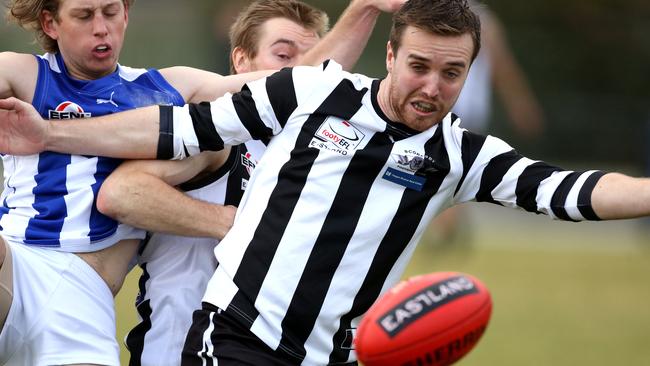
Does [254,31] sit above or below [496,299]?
above

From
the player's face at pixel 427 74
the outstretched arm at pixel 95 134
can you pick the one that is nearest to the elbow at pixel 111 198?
the outstretched arm at pixel 95 134

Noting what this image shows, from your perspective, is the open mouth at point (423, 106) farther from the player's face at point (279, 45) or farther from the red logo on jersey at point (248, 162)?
the player's face at point (279, 45)

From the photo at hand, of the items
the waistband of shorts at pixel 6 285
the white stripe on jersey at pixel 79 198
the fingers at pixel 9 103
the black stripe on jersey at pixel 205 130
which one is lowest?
the waistband of shorts at pixel 6 285

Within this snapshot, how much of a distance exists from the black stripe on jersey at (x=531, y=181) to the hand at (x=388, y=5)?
92cm

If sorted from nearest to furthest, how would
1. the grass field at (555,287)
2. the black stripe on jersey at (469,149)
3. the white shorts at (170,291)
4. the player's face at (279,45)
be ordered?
the black stripe on jersey at (469,149) → the white shorts at (170,291) → the player's face at (279,45) → the grass field at (555,287)

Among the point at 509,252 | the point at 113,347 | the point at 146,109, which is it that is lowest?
the point at 509,252

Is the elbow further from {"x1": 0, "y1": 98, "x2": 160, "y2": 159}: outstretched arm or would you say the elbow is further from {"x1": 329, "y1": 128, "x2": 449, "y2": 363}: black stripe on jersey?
{"x1": 329, "y1": 128, "x2": 449, "y2": 363}: black stripe on jersey

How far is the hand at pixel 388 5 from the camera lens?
5.48 meters

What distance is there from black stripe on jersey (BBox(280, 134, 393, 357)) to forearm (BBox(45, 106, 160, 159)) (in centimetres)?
73

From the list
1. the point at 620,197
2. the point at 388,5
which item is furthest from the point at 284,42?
the point at 620,197

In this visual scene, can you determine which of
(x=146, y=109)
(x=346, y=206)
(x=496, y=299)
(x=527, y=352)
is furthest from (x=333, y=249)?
(x=496, y=299)

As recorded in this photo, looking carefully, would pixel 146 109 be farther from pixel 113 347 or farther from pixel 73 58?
pixel 113 347

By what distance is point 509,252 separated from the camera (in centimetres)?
1477

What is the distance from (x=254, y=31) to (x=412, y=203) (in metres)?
1.55
